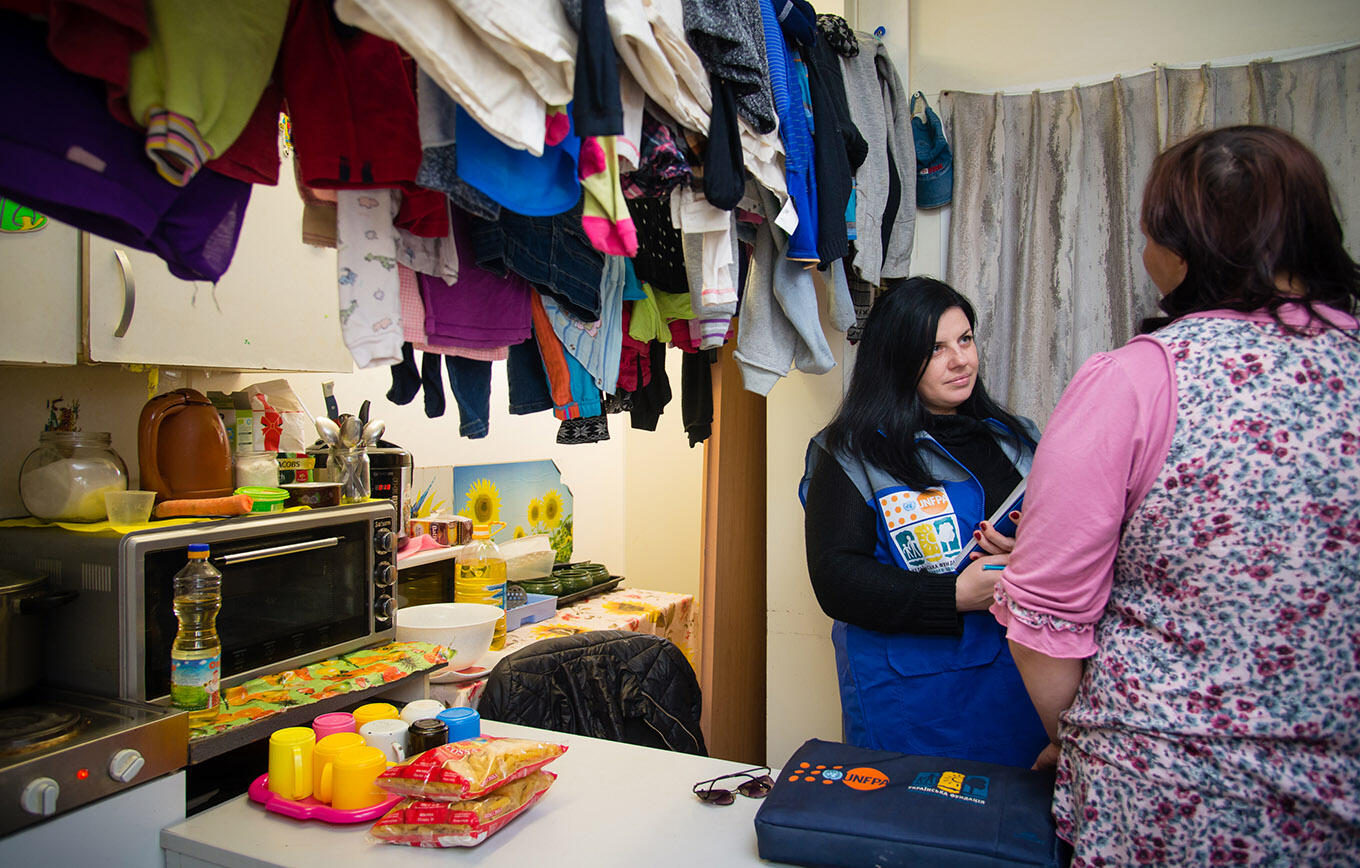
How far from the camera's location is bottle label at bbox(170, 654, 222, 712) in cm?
143

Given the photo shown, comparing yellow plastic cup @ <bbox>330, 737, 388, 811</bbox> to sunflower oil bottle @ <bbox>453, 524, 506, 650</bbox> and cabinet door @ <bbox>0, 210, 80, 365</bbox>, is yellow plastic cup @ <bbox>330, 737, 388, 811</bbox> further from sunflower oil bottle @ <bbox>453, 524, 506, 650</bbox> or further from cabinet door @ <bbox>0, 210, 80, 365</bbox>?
sunflower oil bottle @ <bbox>453, 524, 506, 650</bbox>

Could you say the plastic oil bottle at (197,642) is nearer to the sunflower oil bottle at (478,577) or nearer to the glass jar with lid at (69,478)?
the glass jar with lid at (69,478)

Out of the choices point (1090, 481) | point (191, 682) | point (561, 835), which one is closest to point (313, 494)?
point (191, 682)

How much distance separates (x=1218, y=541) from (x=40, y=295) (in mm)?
1898

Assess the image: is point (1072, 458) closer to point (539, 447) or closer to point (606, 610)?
point (606, 610)

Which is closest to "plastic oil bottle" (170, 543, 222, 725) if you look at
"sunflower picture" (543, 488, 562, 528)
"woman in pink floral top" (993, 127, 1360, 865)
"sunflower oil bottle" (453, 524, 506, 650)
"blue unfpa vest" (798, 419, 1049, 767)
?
"sunflower oil bottle" (453, 524, 506, 650)

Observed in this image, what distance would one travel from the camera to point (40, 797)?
113 cm

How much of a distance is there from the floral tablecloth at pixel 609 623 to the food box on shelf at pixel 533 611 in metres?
0.02

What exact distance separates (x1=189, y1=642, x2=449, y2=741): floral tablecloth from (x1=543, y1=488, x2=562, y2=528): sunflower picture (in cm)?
210

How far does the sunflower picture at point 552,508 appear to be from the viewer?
4.07m

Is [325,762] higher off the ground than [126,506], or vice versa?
[126,506]

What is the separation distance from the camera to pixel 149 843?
1.29 m

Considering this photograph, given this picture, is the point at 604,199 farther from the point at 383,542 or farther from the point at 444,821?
the point at 383,542

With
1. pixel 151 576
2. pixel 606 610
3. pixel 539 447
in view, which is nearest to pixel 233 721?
pixel 151 576
